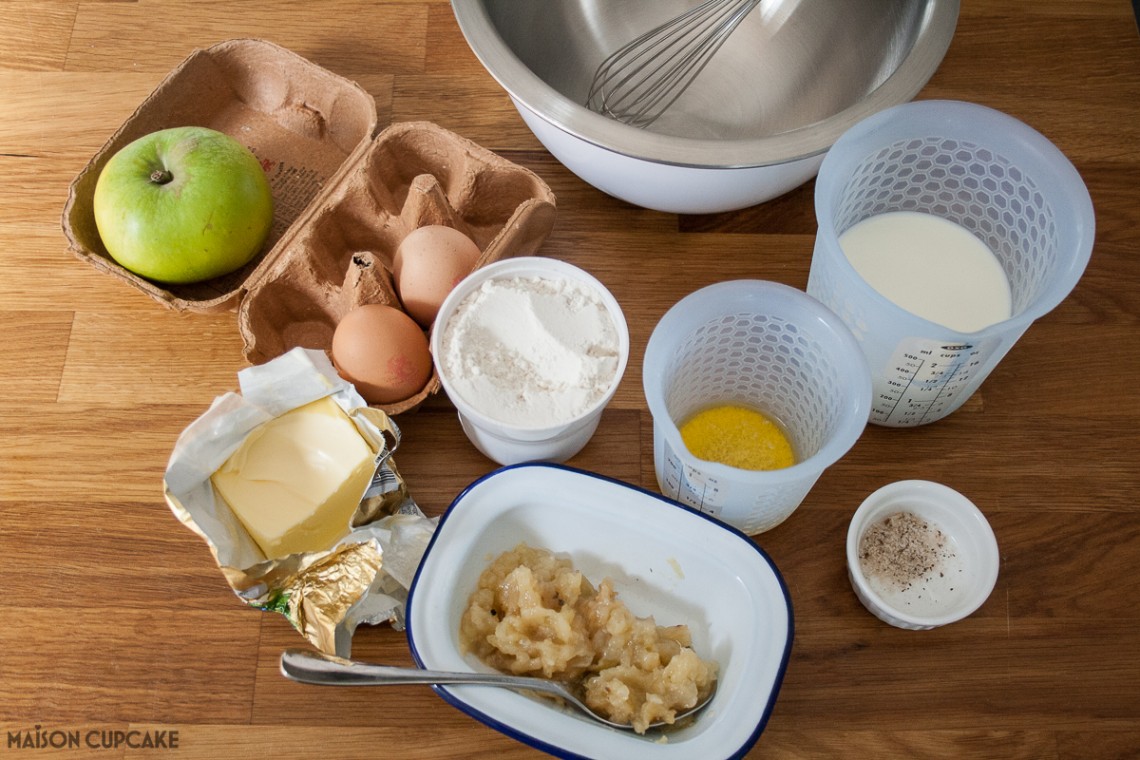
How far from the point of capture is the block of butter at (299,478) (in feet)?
2.79

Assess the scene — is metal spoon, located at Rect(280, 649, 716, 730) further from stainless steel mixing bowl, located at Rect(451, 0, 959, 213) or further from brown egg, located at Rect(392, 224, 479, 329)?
stainless steel mixing bowl, located at Rect(451, 0, 959, 213)

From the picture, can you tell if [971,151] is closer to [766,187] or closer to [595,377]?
[766,187]

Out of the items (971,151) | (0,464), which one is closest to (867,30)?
(971,151)

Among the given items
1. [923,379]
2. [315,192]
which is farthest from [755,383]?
[315,192]

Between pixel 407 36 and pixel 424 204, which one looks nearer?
pixel 424 204

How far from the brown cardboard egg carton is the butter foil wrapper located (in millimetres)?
69

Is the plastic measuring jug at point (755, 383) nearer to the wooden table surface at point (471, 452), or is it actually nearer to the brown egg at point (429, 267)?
the wooden table surface at point (471, 452)

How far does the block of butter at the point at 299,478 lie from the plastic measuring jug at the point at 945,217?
49 cm

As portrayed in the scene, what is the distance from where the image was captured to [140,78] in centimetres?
116

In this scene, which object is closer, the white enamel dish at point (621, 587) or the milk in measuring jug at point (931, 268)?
the white enamel dish at point (621, 587)

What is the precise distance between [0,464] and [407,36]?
713mm

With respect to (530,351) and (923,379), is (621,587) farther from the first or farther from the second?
(923,379)

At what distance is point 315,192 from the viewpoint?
1093 millimetres

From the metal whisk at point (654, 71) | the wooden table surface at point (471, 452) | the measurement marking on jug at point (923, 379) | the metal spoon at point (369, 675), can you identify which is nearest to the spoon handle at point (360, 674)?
the metal spoon at point (369, 675)
